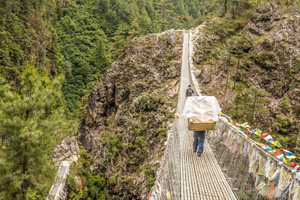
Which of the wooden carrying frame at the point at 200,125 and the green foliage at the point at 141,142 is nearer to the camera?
the wooden carrying frame at the point at 200,125

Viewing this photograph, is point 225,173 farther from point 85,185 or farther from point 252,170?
point 85,185

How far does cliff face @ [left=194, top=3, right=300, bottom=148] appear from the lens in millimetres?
11258

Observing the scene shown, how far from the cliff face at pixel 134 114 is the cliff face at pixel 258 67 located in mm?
2153

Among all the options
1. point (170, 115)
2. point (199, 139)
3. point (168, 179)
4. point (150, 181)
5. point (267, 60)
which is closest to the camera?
point (168, 179)

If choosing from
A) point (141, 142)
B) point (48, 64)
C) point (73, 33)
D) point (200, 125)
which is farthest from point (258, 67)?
point (73, 33)

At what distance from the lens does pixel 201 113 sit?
165 inches

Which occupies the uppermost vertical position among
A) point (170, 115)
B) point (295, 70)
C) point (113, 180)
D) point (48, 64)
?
point (295, 70)

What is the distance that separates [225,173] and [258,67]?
1149 cm

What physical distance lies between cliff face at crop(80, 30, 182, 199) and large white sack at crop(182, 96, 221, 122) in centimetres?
521

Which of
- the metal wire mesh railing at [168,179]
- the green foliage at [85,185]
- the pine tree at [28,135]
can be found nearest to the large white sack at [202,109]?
the metal wire mesh railing at [168,179]

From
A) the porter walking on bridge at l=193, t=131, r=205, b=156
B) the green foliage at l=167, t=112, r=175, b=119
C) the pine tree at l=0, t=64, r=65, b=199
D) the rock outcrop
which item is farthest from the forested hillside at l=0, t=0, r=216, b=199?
the green foliage at l=167, t=112, r=175, b=119

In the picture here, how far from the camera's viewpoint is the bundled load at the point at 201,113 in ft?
13.6

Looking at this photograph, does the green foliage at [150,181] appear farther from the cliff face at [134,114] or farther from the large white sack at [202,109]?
the large white sack at [202,109]

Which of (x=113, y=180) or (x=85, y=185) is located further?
(x=85, y=185)
